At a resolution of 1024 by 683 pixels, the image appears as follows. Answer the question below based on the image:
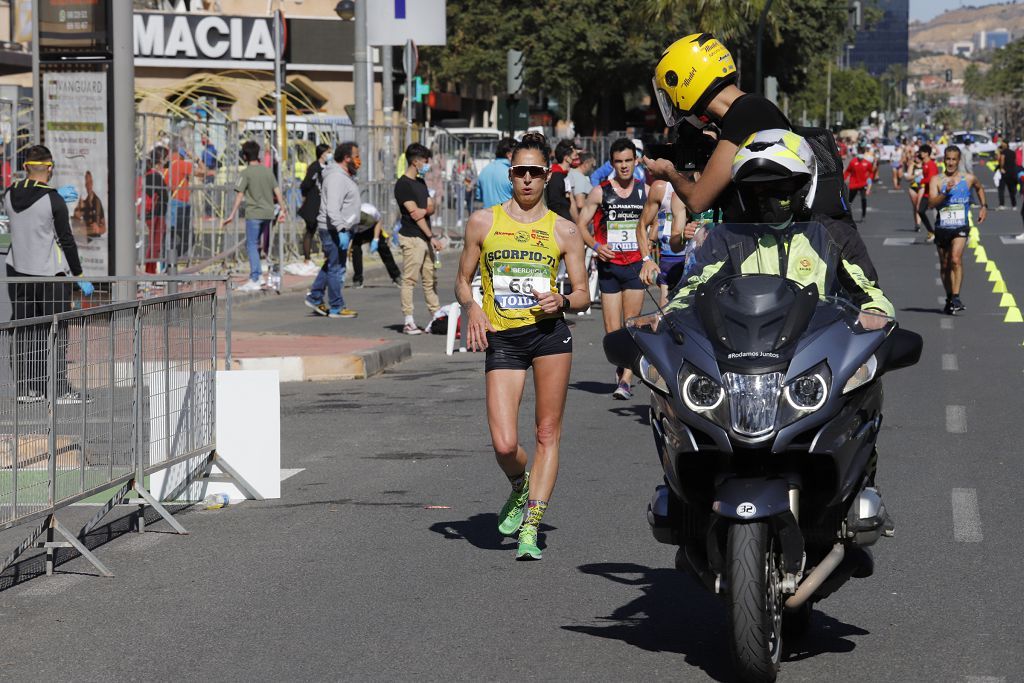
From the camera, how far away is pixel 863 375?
5145 millimetres

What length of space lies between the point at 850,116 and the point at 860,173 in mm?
150288

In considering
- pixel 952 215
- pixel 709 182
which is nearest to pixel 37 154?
pixel 709 182

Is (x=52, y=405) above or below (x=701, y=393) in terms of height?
below

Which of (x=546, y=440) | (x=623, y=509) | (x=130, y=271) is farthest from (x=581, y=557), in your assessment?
(x=130, y=271)

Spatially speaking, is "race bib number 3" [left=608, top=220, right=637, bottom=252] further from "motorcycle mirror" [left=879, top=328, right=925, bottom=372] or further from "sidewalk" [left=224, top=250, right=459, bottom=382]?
"motorcycle mirror" [left=879, top=328, right=925, bottom=372]

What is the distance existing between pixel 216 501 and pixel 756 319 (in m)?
4.61

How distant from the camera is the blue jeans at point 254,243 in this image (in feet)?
71.5

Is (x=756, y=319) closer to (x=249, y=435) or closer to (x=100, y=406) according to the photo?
(x=100, y=406)

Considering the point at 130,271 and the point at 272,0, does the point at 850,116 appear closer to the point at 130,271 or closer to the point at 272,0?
the point at 272,0

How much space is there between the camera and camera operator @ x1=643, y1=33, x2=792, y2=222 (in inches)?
251

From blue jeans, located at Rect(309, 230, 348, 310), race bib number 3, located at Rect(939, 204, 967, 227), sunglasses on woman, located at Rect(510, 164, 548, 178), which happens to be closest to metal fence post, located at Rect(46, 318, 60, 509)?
sunglasses on woman, located at Rect(510, 164, 548, 178)

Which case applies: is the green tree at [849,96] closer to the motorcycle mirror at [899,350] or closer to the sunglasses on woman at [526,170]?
the sunglasses on woman at [526,170]

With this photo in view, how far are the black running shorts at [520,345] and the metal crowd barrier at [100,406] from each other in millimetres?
1725

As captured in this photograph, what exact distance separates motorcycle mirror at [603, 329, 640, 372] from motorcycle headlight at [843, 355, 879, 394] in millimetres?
675
